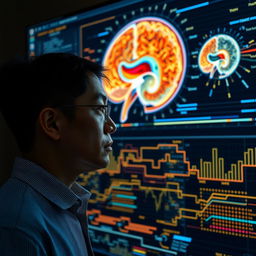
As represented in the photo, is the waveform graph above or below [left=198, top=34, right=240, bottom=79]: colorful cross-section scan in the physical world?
below

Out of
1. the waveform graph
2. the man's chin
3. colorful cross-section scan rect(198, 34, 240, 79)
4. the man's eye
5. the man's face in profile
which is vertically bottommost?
the waveform graph

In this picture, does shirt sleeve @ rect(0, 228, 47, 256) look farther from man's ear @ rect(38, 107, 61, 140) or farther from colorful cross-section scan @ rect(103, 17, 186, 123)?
colorful cross-section scan @ rect(103, 17, 186, 123)

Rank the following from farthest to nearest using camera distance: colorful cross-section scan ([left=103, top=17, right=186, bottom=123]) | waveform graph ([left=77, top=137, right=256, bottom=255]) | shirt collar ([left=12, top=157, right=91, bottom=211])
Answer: colorful cross-section scan ([left=103, top=17, right=186, bottom=123]) < waveform graph ([left=77, top=137, right=256, bottom=255]) < shirt collar ([left=12, top=157, right=91, bottom=211])

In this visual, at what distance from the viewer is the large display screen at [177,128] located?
1.12 metres

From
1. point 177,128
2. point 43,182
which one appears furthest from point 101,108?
point 177,128

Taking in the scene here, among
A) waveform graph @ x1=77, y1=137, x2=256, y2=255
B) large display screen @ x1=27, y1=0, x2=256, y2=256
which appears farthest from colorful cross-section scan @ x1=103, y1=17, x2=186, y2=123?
waveform graph @ x1=77, y1=137, x2=256, y2=255

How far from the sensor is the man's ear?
97 centimetres

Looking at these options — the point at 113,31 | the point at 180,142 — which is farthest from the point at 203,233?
the point at 113,31

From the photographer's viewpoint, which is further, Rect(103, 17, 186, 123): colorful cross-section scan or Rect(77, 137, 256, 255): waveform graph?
Rect(103, 17, 186, 123): colorful cross-section scan

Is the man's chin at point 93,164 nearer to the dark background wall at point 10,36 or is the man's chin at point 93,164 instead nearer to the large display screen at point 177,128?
the large display screen at point 177,128

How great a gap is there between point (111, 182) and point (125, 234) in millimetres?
205

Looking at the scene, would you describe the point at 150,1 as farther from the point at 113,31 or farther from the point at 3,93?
the point at 3,93

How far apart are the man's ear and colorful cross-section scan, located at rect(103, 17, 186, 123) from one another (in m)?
0.47

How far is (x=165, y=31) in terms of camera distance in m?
1.35
